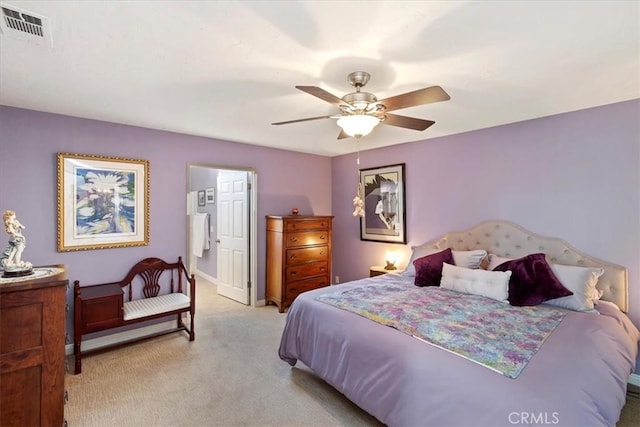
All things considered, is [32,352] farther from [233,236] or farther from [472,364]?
[233,236]

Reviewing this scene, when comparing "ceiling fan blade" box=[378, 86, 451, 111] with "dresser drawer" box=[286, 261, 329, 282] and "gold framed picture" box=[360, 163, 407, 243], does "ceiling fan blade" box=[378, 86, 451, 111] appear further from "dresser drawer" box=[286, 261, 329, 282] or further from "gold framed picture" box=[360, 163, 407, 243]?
"dresser drawer" box=[286, 261, 329, 282]

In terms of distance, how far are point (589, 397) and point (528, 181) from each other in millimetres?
2385

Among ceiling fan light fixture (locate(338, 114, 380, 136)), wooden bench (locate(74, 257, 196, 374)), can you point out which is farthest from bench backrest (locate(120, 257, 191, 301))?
ceiling fan light fixture (locate(338, 114, 380, 136))

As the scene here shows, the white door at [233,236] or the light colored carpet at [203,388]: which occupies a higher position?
the white door at [233,236]

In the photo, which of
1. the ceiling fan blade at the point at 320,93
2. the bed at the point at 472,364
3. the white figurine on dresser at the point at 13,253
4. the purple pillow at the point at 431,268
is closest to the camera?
the bed at the point at 472,364

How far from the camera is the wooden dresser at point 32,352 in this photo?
1.61 metres

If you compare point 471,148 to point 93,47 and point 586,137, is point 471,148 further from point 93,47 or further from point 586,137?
point 93,47

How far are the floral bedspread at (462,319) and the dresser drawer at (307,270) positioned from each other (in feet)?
5.09

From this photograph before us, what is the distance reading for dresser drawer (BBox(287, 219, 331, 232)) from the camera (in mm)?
4355

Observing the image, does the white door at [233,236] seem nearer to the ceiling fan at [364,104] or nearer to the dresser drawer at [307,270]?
the dresser drawer at [307,270]

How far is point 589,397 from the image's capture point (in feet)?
4.57

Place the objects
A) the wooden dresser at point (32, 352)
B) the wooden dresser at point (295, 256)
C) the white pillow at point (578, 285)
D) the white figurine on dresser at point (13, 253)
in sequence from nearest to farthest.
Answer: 1. the wooden dresser at point (32, 352)
2. the white figurine on dresser at point (13, 253)
3. the white pillow at point (578, 285)
4. the wooden dresser at point (295, 256)

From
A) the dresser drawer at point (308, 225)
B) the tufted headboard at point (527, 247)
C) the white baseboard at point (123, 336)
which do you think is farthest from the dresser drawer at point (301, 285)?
the tufted headboard at point (527, 247)

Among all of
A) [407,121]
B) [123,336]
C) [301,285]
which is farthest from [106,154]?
[407,121]
